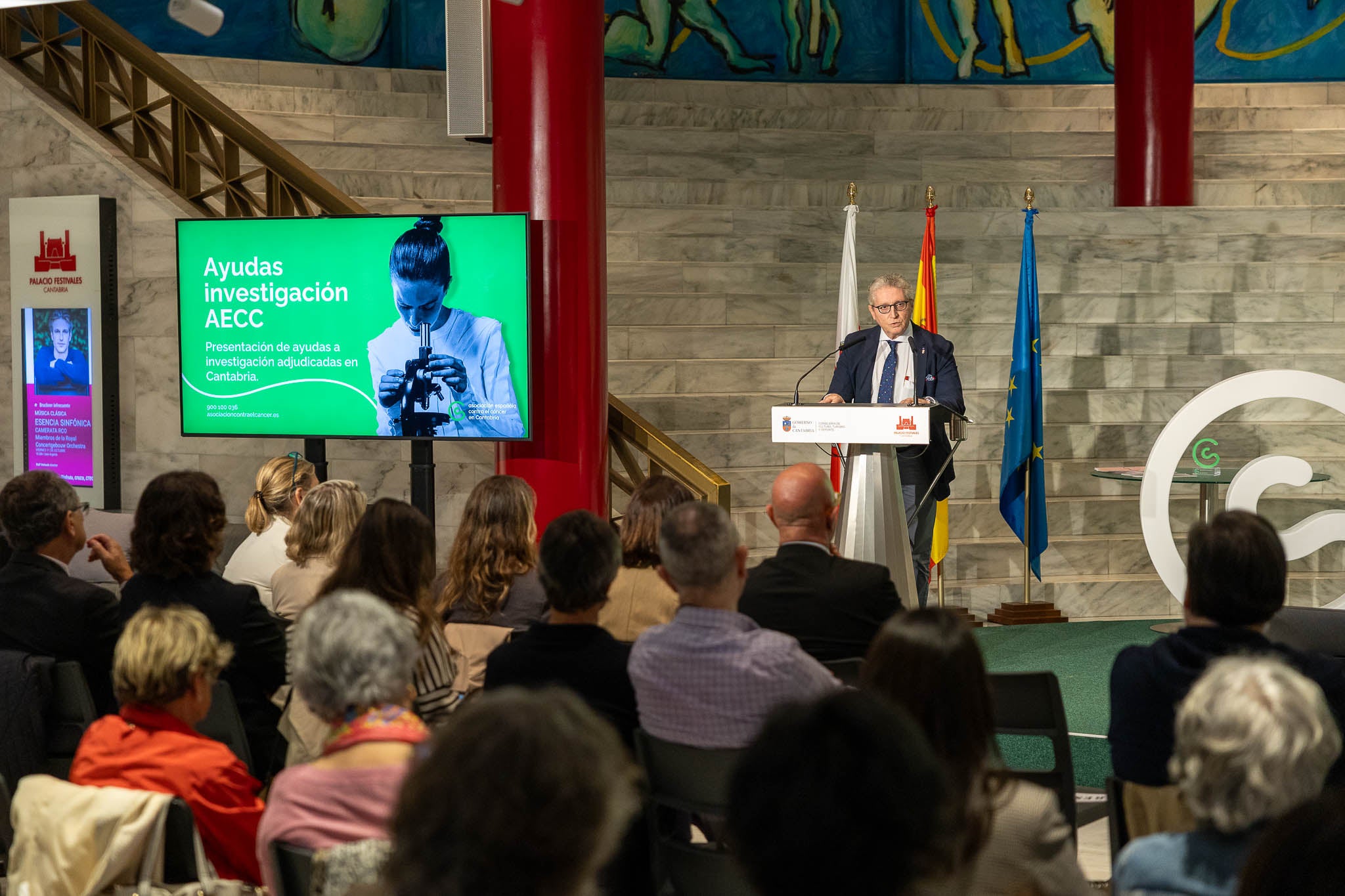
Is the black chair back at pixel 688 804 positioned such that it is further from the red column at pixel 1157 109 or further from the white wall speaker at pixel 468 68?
the red column at pixel 1157 109

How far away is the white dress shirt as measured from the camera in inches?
253

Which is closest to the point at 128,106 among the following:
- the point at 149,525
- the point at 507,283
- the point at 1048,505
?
the point at 507,283

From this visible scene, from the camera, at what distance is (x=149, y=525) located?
136 inches

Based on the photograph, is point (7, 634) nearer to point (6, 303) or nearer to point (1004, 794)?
point (1004, 794)

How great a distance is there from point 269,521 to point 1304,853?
150 inches

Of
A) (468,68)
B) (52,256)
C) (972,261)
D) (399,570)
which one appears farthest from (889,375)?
(52,256)

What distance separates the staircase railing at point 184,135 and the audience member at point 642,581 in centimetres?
264

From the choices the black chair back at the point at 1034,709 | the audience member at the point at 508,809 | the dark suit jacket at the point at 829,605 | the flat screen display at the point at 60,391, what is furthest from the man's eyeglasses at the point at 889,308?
the audience member at the point at 508,809

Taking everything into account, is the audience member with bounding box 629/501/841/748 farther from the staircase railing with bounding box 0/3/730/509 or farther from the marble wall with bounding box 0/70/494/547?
the marble wall with bounding box 0/70/494/547

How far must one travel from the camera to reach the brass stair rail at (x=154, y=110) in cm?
694

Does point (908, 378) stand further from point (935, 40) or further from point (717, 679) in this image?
point (935, 40)

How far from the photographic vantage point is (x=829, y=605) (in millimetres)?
3494

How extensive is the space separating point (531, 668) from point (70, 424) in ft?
16.5

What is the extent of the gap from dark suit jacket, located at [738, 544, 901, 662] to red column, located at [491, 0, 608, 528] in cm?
292
